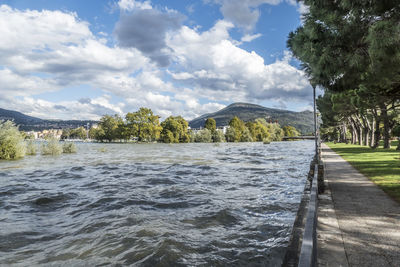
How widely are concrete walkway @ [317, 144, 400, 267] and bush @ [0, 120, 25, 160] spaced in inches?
853

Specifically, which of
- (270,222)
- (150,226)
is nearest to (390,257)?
(270,222)

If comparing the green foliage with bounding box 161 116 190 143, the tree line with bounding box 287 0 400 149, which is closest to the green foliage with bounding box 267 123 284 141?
the green foliage with bounding box 161 116 190 143

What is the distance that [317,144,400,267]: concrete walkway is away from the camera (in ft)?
11.0

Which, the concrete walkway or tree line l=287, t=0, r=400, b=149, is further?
tree line l=287, t=0, r=400, b=149

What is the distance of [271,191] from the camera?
30.5ft

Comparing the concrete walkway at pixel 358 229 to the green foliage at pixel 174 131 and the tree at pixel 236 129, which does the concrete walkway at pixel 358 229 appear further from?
the tree at pixel 236 129

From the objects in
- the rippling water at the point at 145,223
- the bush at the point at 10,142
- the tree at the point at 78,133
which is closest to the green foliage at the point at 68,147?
the bush at the point at 10,142

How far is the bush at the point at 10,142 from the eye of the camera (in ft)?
61.2

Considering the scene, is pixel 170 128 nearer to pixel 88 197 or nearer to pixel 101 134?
pixel 101 134

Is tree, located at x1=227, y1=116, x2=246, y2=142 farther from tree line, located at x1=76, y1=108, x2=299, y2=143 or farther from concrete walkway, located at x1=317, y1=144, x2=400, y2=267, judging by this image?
concrete walkway, located at x1=317, y1=144, x2=400, y2=267

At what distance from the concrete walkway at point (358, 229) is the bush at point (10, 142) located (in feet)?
71.1

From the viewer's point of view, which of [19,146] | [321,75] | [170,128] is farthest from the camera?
[170,128]

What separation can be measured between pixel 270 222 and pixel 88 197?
6.06 meters

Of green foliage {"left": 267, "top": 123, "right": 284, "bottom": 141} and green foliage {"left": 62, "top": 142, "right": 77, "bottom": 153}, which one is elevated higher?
green foliage {"left": 267, "top": 123, "right": 284, "bottom": 141}
